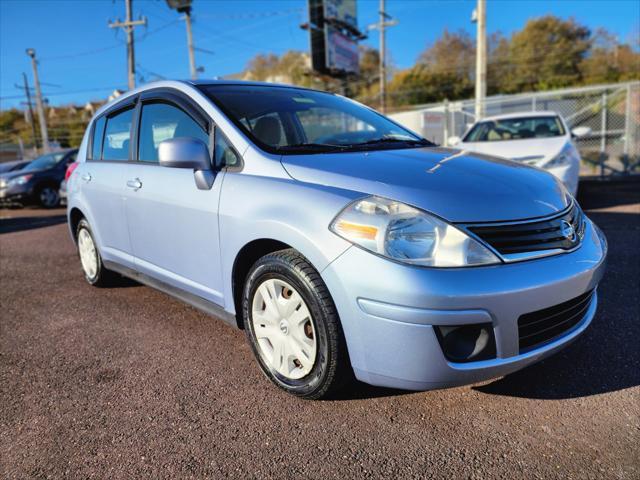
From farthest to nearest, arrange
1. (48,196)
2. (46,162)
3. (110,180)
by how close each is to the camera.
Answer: (46,162) < (48,196) < (110,180)

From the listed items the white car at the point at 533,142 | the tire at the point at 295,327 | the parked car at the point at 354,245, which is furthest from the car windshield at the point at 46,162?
the tire at the point at 295,327

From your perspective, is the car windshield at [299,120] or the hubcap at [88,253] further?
the hubcap at [88,253]

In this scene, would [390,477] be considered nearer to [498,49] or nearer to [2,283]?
[2,283]

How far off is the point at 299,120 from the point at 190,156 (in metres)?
0.95

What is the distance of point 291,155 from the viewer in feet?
8.26

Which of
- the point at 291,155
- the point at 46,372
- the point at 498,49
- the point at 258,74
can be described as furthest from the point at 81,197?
the point at 258,74

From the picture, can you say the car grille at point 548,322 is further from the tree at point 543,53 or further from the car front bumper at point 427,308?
the tree at point 543,53

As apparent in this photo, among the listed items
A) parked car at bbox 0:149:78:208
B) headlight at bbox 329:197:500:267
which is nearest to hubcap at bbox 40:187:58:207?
parked car at bbox 0:149:78:208

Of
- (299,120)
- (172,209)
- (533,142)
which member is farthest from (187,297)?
(533,142)

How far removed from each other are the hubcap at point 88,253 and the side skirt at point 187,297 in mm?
518

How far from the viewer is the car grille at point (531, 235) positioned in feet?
6.45

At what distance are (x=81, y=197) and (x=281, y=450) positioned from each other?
312cm

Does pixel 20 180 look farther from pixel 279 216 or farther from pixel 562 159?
pixel 279 216

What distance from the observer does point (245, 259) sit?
8.25 feet
